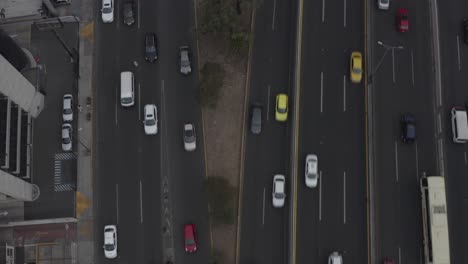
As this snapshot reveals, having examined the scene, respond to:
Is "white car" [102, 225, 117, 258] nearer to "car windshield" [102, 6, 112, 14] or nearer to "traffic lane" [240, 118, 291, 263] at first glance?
"traffic lane" [240, 118, 291, 263]

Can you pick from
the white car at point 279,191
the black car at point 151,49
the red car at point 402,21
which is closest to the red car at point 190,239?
the white car at point 279,191

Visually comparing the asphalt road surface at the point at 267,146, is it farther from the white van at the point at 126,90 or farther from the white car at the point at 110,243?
the white van at the point at 126,90

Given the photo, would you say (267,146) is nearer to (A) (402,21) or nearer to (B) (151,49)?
(B) (151,49)

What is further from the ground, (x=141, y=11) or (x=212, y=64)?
(x=141, y=11)

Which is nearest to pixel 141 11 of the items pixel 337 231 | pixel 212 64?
pixel 212 64

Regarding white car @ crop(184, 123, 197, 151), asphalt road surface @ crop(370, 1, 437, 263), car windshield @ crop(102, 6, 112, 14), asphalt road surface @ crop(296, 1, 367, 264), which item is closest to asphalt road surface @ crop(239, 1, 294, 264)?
asphalt road surface @ crop(296, 1, 367, 264)

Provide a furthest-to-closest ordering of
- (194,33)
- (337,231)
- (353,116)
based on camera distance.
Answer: (194,33) < (353,116) < (337,231)

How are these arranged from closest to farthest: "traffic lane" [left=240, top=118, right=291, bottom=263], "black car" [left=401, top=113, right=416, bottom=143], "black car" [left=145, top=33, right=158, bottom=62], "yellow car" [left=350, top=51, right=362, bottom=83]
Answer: "traffic lane" [left=240, top=118, right=291, bottom=263], "black car" [left=401, top=113, right=416, bottom=143], "yellow car" [left=350, top=51, right=362, bottom=83], "black car" [left=145, top=33, right=158, bottom=62]

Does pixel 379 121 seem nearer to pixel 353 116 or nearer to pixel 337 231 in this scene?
pixel 353 116
